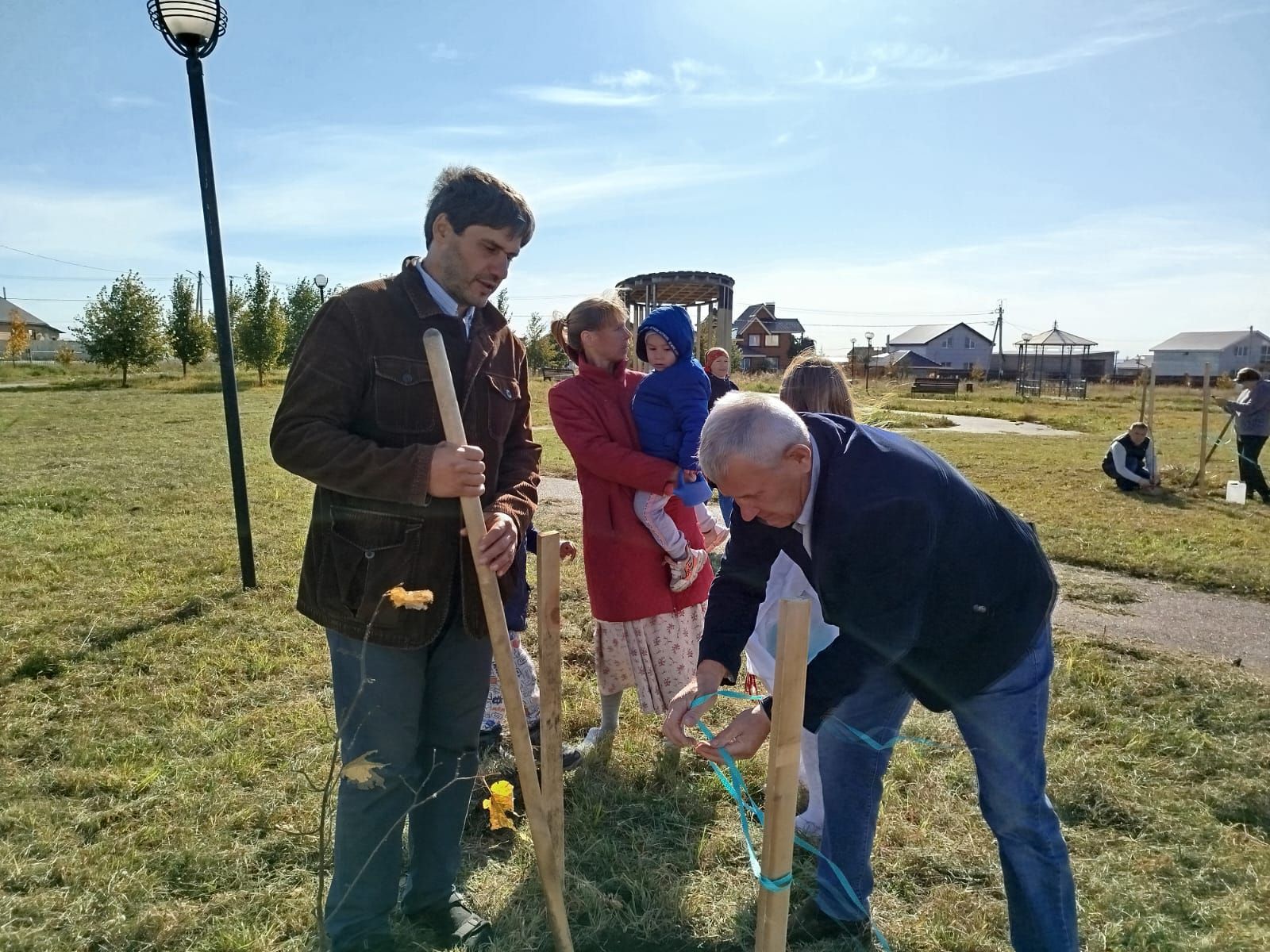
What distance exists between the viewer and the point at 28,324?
228 feet

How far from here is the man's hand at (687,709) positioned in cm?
199

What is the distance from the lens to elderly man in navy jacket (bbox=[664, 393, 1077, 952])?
169 centimetres

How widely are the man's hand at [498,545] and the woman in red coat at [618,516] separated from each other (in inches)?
44.1

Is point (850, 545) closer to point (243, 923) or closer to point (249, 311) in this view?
point (243, 923)

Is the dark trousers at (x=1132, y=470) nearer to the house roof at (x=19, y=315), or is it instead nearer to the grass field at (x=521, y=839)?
the grass field at (x=521, y=839)

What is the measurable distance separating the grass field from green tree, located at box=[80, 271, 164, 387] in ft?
110

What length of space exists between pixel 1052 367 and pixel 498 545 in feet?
241

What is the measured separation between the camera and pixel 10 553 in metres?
6.52

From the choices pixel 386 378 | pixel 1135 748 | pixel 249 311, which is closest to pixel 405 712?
pixel 386 378

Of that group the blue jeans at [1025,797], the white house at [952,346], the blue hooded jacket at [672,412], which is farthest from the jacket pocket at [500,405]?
the white house at [952,346]

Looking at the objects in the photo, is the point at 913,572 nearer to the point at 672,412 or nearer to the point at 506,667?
the point at 506,667

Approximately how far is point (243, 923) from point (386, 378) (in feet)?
5.39

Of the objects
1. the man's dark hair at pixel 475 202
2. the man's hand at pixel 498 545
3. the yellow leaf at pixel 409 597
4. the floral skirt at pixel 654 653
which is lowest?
the floral skirt at pixel 654 653

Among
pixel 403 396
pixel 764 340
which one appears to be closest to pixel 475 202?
pixel 403 396
